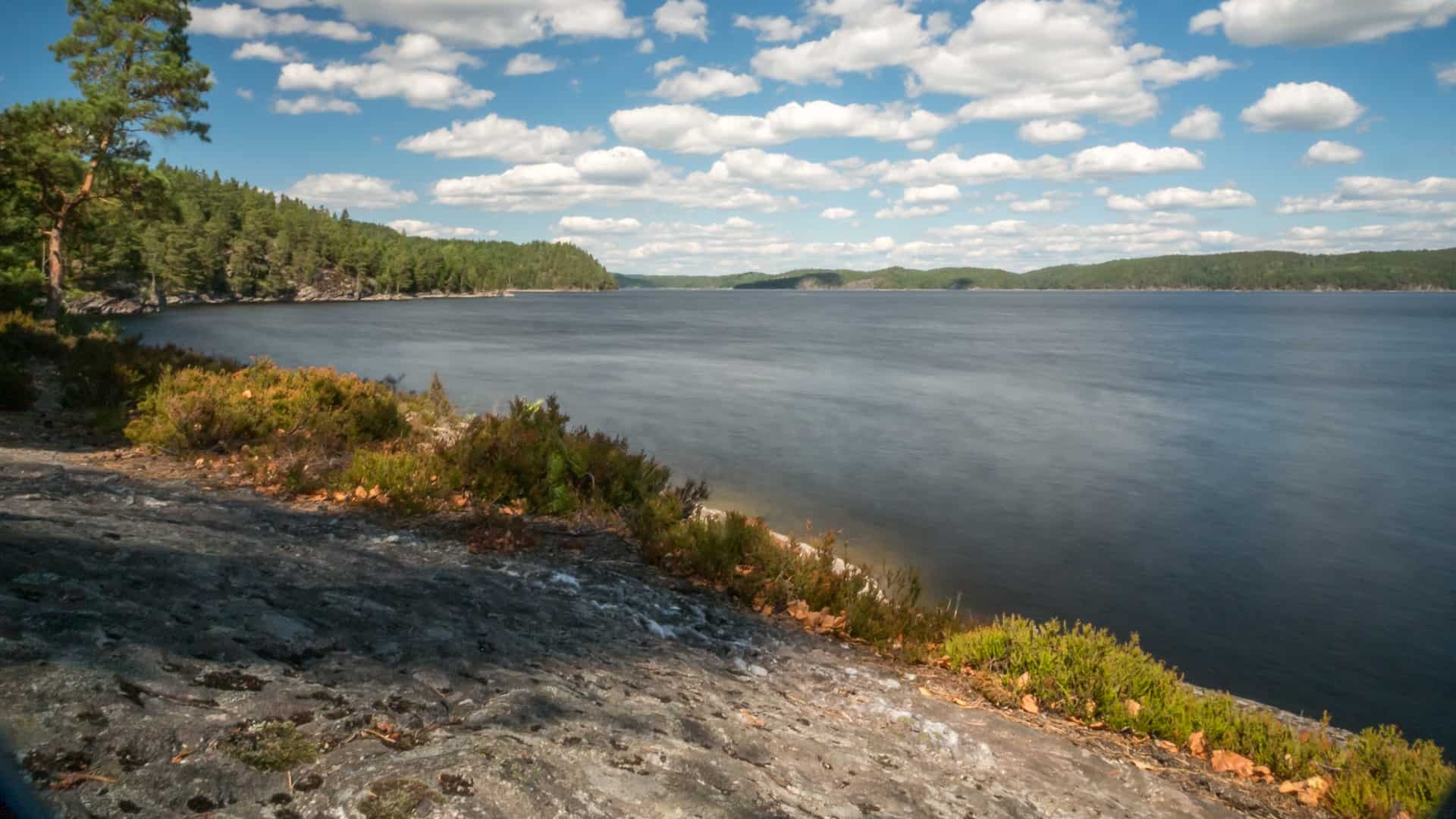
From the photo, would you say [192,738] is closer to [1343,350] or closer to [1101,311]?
[1343,350]

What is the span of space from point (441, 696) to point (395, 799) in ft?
3.78

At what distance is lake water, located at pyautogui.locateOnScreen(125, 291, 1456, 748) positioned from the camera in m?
12.1

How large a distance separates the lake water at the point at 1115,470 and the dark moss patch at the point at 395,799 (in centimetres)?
1116

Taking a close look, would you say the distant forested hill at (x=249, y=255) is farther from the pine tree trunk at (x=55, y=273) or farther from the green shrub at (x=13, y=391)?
the green shrub at (x=13, y=391)

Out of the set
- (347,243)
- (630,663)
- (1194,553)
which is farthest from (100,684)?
(347,243)

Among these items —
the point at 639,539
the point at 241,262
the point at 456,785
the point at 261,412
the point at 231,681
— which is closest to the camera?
the point at 456,785

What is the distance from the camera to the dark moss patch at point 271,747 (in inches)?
104

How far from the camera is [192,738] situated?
264 cm

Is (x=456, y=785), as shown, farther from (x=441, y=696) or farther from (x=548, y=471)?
(x=548, y=471)

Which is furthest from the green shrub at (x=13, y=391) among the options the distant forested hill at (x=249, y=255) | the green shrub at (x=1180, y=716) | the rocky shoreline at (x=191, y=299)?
the distant forested hill at (x=249, y=255)

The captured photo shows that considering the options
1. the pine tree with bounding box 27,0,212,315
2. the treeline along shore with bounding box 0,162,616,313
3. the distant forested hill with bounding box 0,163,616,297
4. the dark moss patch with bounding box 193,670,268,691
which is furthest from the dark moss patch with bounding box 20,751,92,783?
the distant forested hill with bounding box 0,163,616,297

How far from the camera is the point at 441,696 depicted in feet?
12.1

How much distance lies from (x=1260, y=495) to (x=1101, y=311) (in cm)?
13647

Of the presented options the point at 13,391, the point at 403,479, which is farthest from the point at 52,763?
the point at 13,391
